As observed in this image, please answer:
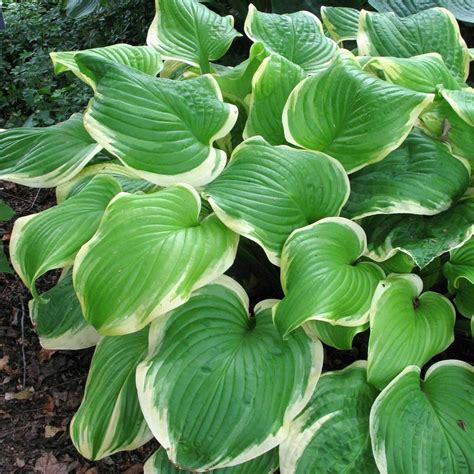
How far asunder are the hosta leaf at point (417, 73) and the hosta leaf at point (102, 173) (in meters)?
0.56

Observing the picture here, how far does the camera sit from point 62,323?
1.26m

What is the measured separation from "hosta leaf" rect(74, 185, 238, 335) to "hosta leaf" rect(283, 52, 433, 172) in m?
0.31

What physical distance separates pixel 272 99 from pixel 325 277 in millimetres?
448

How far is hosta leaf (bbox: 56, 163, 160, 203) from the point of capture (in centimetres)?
129

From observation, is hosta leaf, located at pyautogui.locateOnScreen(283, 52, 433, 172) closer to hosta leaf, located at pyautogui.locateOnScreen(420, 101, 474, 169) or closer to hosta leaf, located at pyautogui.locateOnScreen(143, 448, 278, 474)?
hosta leaf, located at pyautogui.locateOnScreen(420, 101, 474, 169)

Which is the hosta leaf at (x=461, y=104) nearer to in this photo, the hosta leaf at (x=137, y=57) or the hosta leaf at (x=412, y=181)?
the hosta leaf at (x=412, y=181)

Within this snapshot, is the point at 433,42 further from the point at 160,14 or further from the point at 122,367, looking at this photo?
the point at 122,367

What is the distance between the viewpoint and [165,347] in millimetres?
1018

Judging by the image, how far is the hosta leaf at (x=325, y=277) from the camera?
0.95 meters

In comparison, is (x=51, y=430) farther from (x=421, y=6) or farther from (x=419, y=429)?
(x=421, y=6)

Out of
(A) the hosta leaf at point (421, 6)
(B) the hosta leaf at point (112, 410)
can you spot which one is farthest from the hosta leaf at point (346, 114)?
(A) the hosta leaf at point (421, 6)

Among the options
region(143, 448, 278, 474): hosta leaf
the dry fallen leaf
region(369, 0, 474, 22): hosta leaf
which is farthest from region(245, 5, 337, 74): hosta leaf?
the dry fallen leaf

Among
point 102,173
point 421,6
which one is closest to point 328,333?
point 102,173

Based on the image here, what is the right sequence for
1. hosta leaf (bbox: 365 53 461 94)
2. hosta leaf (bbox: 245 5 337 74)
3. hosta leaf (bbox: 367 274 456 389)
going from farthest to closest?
hosta leaf (bbox: 245 5 337 74)
hosta leaf (bbox: 365 53 461 94)
hosta leaf (bbox: 367 274 456 389)
